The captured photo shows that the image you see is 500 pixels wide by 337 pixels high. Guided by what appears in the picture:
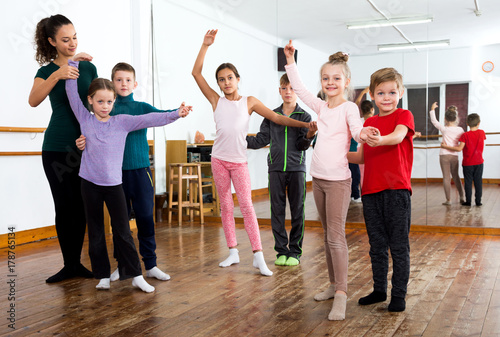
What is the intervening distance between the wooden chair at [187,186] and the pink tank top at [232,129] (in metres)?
2.20

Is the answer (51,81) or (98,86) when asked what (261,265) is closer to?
(98,86)

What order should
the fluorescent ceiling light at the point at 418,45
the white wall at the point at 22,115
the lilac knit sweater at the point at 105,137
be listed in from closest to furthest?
the lilac knit sweater at the point at 105,137 < the white wall at the point at 22,115 < the fluorescent ceiling light at the point at 418,45

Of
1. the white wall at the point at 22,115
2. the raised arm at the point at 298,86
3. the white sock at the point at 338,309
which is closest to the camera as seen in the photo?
the white sock at the point at 338,309

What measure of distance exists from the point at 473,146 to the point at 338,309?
9.28ft

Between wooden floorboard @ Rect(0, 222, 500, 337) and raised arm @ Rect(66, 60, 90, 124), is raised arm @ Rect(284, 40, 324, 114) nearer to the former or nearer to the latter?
wooden floorboard @ Rect(0, 222, 500, 337)

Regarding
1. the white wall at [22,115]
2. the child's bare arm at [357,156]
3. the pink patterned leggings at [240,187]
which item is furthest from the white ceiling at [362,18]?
the child's bare arm at [357,156]

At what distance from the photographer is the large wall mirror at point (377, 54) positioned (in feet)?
14.4

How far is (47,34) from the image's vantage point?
2795mm

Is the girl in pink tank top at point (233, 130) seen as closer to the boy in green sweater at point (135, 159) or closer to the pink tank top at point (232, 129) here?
the pink tank top at point (232, 129)

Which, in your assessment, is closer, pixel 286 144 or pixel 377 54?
pixel 286 144

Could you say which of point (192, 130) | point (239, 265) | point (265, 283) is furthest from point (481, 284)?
point (192, 130)

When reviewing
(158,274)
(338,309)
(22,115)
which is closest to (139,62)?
(22,115)

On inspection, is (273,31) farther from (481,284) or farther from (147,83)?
(481,284)

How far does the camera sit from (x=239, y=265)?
3.30 meters
